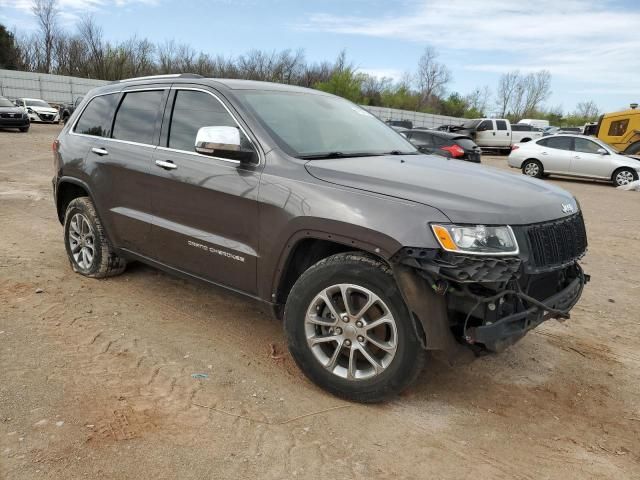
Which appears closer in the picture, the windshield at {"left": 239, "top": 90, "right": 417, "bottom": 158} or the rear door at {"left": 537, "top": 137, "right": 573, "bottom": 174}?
the windshield at {"left": 239, "top": 90, "right": 417, "bottom": 158}

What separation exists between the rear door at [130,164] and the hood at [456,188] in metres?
1.55

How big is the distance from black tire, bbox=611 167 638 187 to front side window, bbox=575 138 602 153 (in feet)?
3.04

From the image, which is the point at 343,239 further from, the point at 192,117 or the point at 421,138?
the point at 421,138

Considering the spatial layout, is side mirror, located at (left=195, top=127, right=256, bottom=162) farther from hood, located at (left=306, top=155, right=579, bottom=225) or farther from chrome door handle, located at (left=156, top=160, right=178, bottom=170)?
chrome door handle, located at (left=156, top=160, right=178, bottom=170)

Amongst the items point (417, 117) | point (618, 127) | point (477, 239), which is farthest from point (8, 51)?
point (477, 239)

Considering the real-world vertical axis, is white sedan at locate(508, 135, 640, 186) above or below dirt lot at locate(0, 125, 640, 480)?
above

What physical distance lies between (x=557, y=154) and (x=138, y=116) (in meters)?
15.7

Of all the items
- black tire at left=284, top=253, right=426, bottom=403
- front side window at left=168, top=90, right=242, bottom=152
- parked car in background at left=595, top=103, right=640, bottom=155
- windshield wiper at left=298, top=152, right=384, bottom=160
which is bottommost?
black tire at left=284, top=253, right=426, bottom=403

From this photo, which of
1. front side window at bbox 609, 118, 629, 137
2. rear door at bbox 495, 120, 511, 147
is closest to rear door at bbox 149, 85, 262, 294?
front side window at bbox 609, 118, 629, 137

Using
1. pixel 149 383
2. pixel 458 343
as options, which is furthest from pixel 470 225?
pixel 149 383

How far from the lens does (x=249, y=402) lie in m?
3.06

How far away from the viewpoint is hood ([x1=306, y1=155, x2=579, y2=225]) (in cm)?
273

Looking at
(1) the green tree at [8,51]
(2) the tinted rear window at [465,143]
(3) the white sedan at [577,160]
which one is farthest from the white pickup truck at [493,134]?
(1) the green tree at [8,51]

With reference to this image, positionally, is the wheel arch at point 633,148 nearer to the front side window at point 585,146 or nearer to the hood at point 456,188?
the front side window at point 585,146
